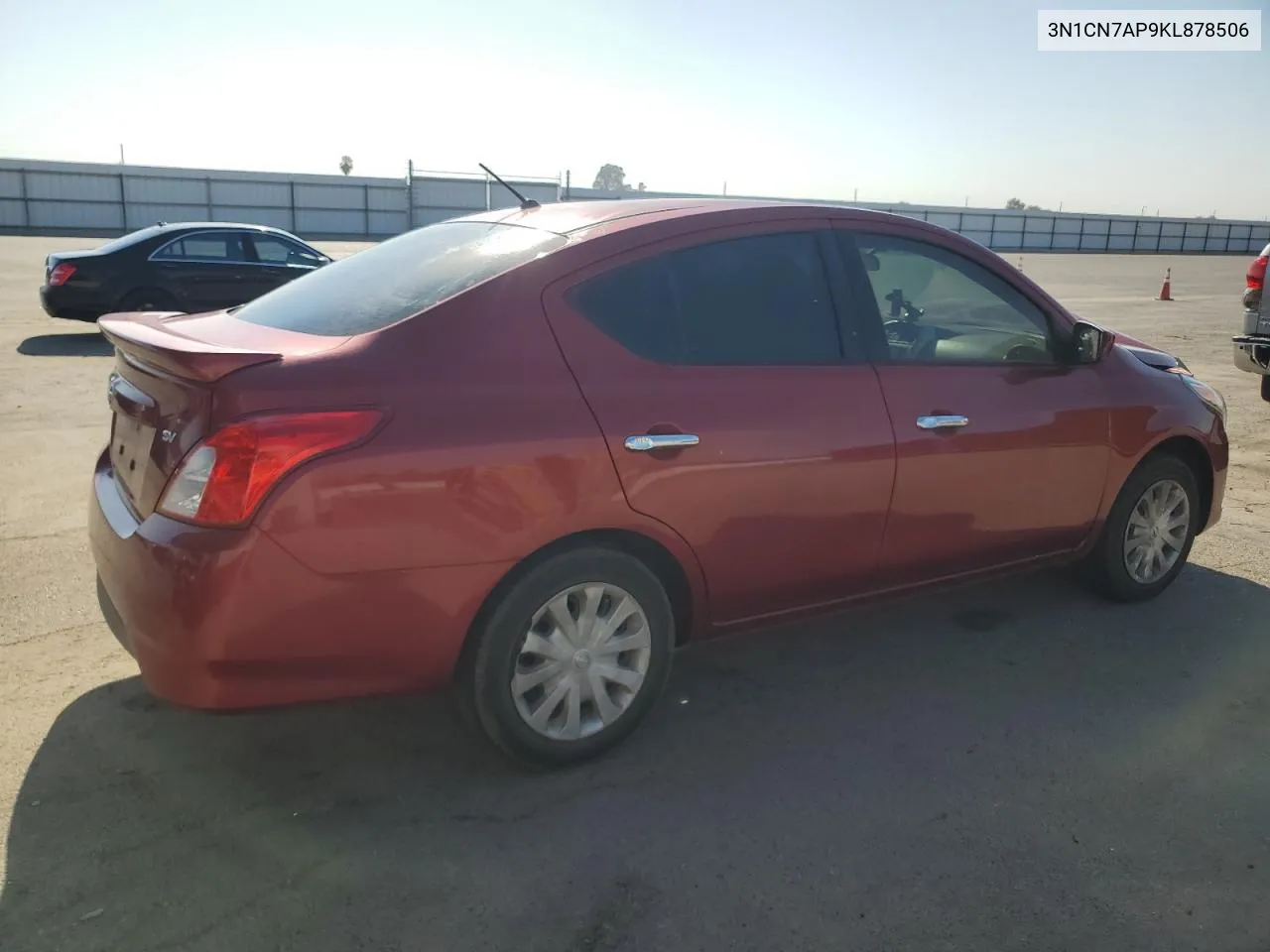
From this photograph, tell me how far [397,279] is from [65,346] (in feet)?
33.0

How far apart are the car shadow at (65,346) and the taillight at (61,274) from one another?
2.22 ft

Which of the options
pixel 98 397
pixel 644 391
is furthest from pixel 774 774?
pixel 98 397

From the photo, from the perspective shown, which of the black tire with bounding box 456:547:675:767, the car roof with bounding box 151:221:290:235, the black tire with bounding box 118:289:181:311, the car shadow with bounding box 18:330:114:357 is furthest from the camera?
the car roof with bounding box 151:221:290:235

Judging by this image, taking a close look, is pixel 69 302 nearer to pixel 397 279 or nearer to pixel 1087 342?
pixel 397 279

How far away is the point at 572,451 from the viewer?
295 cm

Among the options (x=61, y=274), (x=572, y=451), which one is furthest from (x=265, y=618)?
(x=61, y=274)

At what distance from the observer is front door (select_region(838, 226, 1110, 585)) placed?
3.72 meters

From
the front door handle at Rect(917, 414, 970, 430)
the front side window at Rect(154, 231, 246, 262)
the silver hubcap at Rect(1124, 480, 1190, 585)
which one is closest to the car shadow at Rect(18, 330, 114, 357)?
the front side window at Rect(154, 231, 246, 262)

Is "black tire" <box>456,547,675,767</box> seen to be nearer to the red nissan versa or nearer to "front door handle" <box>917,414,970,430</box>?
the red nissan versa

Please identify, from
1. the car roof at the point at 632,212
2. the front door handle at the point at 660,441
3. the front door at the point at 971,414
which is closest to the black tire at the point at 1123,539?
the front door at the point at 971,414

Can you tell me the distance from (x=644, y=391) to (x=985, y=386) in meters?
1.55

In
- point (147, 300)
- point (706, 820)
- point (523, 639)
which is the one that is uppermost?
point (147, 300)

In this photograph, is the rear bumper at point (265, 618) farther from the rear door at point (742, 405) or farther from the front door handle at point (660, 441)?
the rear door at point (742, 405)

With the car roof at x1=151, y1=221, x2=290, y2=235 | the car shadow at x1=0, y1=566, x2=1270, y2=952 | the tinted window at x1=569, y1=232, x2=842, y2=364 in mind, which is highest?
the car roof at x1=151, y1=221, x2=290, y2=235
